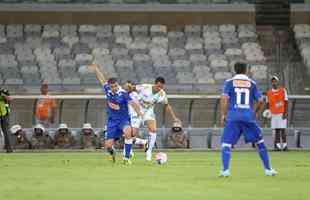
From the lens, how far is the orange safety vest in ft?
108

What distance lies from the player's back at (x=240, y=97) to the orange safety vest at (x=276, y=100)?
1429cm

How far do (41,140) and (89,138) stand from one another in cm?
157

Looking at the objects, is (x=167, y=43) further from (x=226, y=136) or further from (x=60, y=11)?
(x=226, y=136)

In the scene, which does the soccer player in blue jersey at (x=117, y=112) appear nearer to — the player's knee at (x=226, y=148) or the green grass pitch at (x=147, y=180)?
the green grass pitch at (x=147, y=180)

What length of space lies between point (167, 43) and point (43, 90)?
898 centimetres

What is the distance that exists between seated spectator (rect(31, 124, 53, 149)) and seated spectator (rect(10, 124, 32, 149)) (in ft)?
0.67

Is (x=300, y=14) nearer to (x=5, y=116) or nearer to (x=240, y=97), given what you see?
(x=5, y=116)

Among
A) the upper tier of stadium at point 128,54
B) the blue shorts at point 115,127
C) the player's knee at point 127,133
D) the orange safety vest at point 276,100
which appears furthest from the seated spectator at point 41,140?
the player's knee at point 127,133

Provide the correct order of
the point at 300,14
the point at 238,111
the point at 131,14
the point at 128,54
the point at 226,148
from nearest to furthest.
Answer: the point at 226,148 < the point at 238,111 < the point at 128,54 < the point at 131,14 < the point at 300,14

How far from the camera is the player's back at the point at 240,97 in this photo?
1880 centimetres

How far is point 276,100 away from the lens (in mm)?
33250

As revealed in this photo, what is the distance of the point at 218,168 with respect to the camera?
22375mm

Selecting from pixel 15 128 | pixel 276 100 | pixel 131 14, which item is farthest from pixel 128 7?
pixel 276 100

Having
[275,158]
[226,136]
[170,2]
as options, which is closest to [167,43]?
[170,2]
